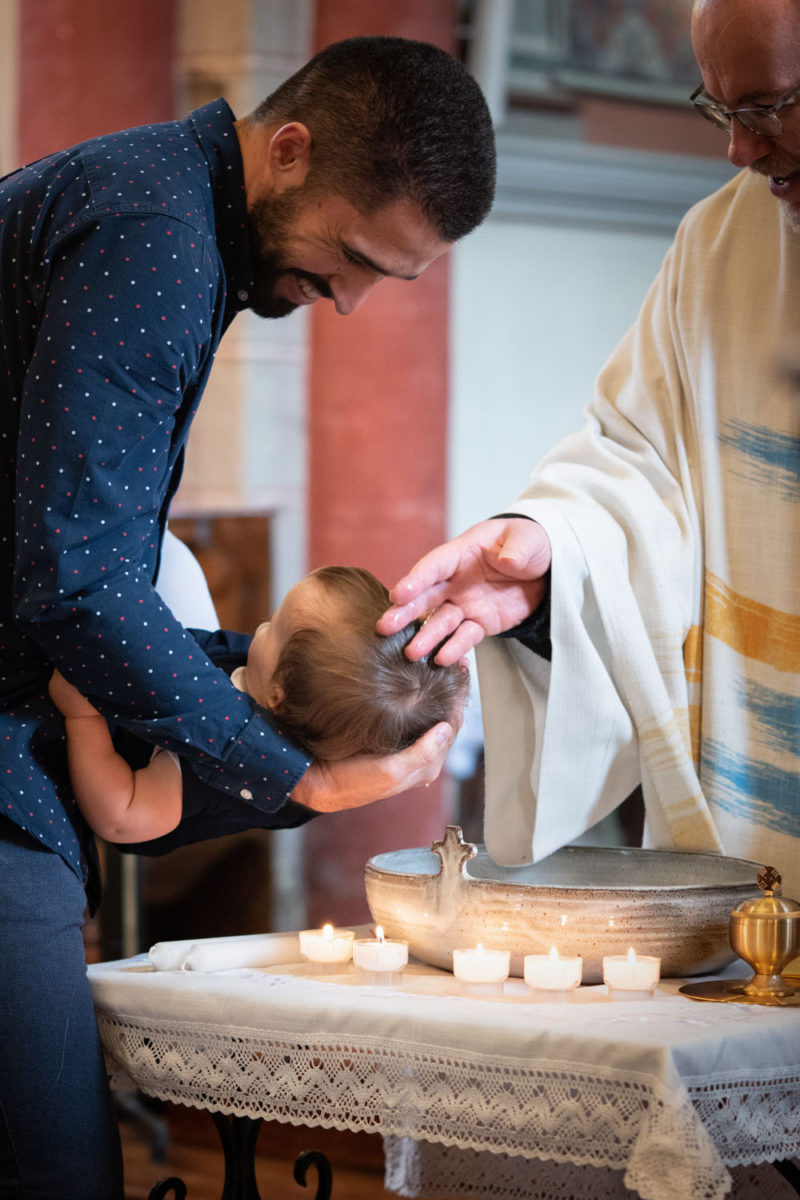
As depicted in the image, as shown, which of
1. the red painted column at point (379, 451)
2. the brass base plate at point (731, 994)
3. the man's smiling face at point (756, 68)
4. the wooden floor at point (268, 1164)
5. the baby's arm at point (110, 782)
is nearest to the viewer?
the brass base plate at point (731, 994)

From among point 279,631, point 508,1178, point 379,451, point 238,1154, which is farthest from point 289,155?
point 379,451

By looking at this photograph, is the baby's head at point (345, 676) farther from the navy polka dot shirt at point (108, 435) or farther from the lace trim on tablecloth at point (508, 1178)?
the lace trim on tablecloth at point (508, 1178)

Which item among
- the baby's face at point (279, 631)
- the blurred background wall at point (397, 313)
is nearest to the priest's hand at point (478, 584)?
the baby's face at point (279, 631)

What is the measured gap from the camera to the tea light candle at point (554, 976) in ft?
5.54

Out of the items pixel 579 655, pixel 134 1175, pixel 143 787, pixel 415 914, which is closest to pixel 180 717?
pixel 143 787

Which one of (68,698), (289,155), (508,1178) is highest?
(289,155)

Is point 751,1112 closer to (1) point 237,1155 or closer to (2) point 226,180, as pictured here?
(1) point 237,1155

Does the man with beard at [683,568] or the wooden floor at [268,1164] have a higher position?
the man with beard at [683,568]

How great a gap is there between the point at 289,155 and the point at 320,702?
2.17 feet

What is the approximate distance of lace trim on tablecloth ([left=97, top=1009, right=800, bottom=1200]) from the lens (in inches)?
54.9

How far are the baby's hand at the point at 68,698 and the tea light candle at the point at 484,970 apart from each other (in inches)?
20.9

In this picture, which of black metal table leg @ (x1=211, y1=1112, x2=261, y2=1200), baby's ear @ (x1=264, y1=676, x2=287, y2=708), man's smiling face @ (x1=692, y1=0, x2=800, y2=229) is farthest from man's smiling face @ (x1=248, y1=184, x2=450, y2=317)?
black metal table leg @ (x1=211, y1=1112, x2=261, y2=1200)

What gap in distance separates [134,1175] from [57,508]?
8.58ft

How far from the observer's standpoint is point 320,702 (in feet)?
6.05
